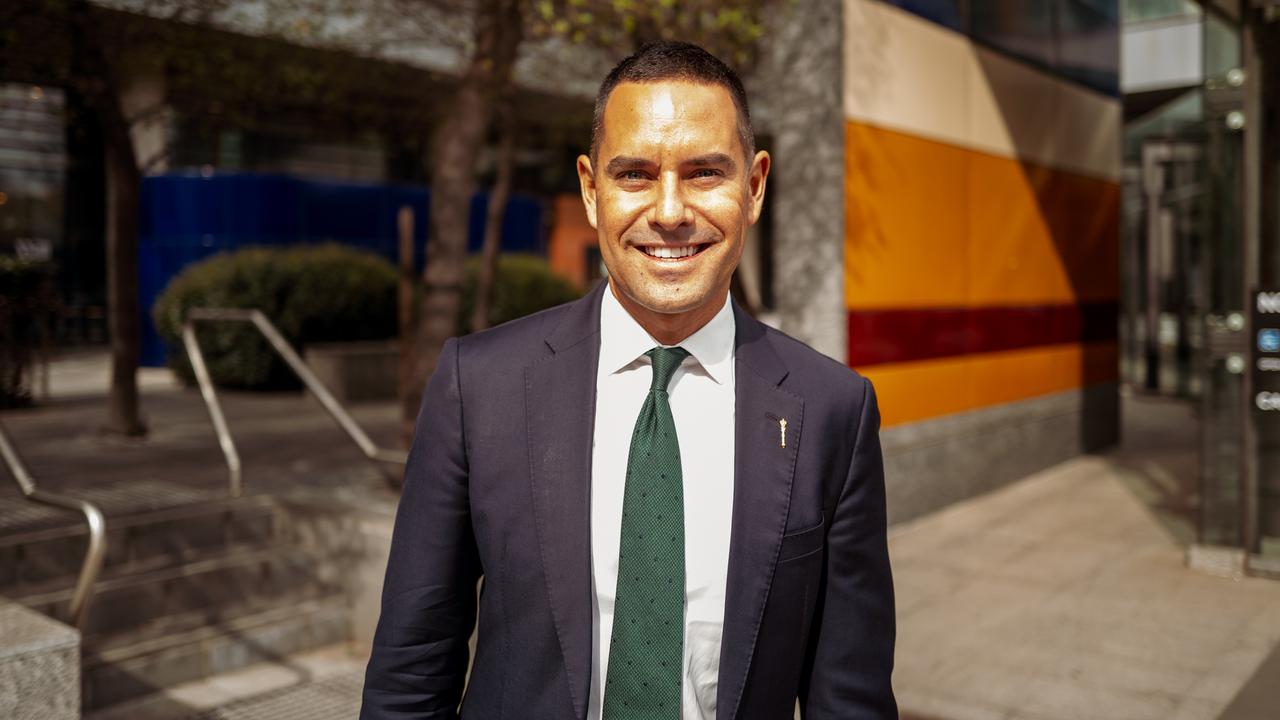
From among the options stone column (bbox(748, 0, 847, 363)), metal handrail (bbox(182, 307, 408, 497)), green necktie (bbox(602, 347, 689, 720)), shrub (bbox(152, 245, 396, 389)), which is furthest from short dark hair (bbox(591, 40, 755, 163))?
shrub (bbox(152, 245, 396, 389))

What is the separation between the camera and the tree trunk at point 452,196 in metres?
7.92

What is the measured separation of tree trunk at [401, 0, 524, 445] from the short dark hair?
6260mm

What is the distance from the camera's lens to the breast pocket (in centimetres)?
178

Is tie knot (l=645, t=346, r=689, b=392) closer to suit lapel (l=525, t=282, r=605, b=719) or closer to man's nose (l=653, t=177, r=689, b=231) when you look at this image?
suit lapel (l=525, t=282, r=605, b=719)

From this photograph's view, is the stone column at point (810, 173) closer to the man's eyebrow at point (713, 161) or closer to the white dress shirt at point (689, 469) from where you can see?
the white dress shirt at point (689, 469)

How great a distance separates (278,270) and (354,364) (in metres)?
2.19

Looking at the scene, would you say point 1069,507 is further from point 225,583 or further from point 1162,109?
point 1162,109

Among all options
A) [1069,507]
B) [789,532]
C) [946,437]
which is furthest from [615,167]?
[1069,507]

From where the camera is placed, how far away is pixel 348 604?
20.8 feet

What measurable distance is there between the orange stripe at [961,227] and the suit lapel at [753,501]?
5.87 metres

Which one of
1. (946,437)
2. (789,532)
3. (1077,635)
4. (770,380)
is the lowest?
→ (1077,635)

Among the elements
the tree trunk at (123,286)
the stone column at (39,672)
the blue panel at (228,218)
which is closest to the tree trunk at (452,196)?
the stone column at (39,672)

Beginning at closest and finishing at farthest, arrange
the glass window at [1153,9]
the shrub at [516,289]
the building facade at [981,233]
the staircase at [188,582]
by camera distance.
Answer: the staircase at [188,582] < the building facade at [981,233] < the shrub at [516,289] < the glass window at [1153,9]

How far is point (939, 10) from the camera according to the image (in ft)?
28.4
